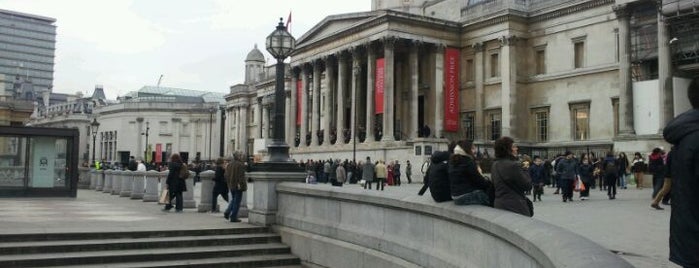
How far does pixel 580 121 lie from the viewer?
42.0 meters

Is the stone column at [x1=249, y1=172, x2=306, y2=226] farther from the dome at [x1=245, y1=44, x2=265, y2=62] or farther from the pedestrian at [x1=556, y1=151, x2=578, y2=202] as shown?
the dome at [x1=245, y1=44, x2=265, y2=62]

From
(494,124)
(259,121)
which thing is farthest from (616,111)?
(259,121)

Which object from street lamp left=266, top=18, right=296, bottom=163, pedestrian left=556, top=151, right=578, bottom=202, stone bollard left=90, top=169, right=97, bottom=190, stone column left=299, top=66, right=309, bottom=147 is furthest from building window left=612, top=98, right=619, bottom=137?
street lamp left=266, top=18, right=296, bottom=163

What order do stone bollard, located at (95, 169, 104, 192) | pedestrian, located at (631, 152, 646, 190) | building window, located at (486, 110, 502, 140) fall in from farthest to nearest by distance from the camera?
building window, located at (486, 110, 502, 140), stone bollard, located at (95, 169, 104, 192), pedestrian, located at (631, 152, 646, 190)

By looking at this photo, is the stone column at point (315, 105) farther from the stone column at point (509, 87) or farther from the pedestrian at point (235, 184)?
the pedestrian at point (235, 184)

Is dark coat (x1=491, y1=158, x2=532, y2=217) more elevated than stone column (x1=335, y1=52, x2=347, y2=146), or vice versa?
stone column (x1=335, y1=52, x2=347, y2=146)

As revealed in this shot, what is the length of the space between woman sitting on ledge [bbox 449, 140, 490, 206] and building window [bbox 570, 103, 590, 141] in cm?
3658

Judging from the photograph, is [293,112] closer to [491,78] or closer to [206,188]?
[491,78]

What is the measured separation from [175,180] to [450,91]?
3242cm

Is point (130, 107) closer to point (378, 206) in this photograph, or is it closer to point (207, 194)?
point (207, 194)

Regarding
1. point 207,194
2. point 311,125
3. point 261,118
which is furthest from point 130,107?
point 207,194

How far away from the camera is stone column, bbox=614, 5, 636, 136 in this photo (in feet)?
115

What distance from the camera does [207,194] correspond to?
17797mm

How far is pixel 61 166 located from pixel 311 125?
111 feet
